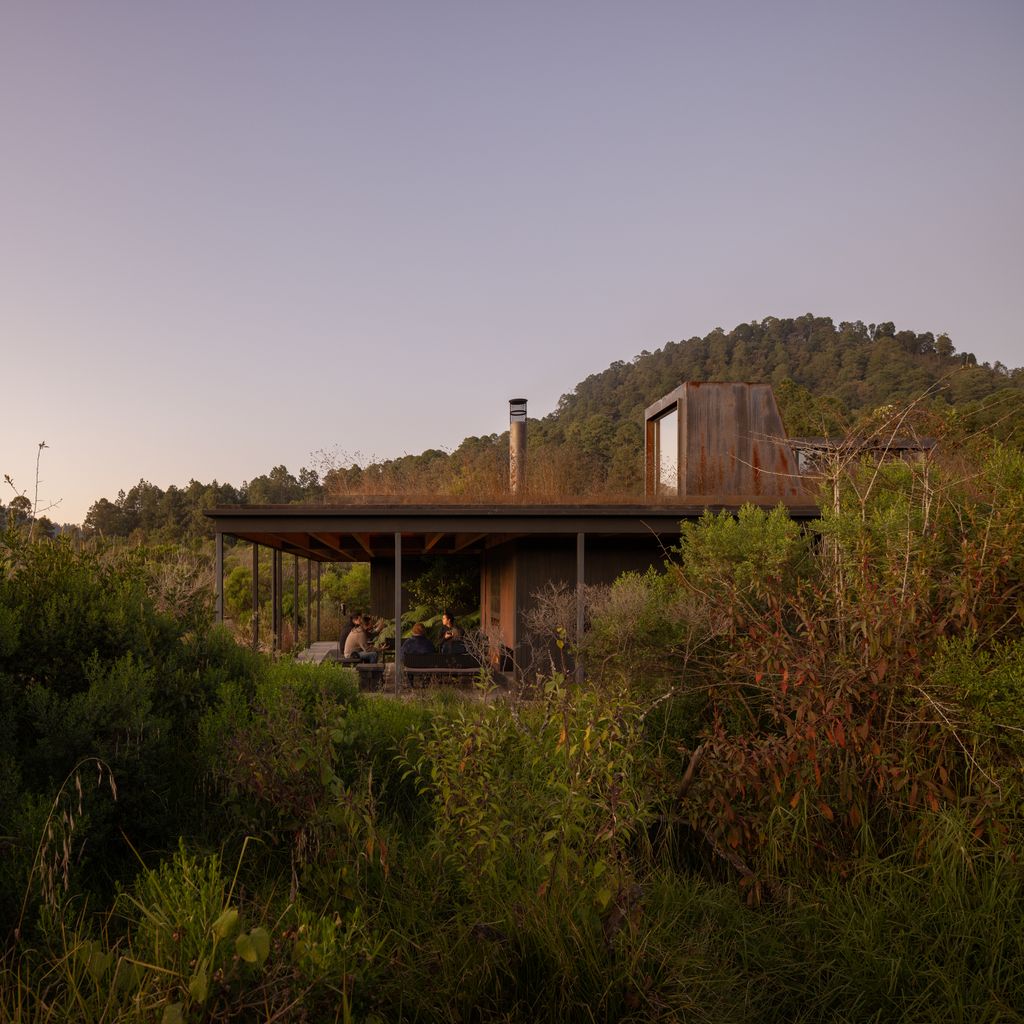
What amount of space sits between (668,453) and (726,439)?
1428 mm

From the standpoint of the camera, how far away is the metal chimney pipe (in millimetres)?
11227

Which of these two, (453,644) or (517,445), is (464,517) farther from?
(517,445)

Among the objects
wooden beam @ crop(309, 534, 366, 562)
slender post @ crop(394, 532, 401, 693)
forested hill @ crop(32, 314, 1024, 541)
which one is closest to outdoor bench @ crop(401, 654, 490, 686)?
slender post @ crop(394, 532, 401, 693)

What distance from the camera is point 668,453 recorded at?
14.5 m

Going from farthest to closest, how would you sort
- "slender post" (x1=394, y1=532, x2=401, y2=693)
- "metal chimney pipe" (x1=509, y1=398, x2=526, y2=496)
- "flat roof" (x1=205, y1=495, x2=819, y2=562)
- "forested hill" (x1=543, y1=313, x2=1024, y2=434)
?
"forested hill" (x1=543, y1=313, x2=1024, y2=434) → "metal chimney pipe" (x1=509, y1=398, x2=526, y2=496) → "flat roof" (x1=205, y1=495, x2=819, y2=562) → "slender post" (x1=394, y1=532, x2=401, y2=693)

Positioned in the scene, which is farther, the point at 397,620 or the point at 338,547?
the point at 338,547

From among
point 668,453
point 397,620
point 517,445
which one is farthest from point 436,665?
point 668,453

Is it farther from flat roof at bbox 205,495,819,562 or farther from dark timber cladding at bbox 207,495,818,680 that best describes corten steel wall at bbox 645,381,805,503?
flat roof at bbox 205,495,819,562

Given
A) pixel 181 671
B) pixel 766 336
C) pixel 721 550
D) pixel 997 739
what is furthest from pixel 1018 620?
pixel 766 336

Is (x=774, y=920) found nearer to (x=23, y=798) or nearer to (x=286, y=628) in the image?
(x=23, y=798)

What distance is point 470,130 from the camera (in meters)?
15.3

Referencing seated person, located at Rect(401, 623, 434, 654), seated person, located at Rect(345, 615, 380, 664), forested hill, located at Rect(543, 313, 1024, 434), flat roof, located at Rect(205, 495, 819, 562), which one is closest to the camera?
flat roof, located at Rect(205, 495, 819, 562)

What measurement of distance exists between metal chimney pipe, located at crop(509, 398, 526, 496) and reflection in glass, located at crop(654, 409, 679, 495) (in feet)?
9.41

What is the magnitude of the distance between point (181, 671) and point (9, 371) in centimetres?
1582
